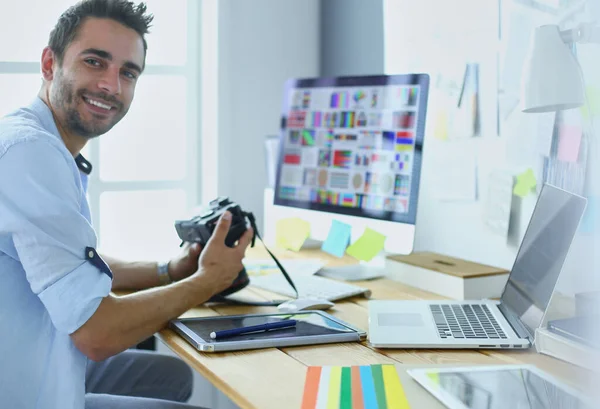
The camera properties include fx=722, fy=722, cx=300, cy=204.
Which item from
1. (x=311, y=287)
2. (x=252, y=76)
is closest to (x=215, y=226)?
(x=311, y=287)

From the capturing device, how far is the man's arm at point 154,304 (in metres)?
1.20

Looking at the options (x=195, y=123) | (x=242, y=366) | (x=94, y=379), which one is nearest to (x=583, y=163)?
(x=242, y=366)

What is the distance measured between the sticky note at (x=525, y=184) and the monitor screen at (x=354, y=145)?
24cm

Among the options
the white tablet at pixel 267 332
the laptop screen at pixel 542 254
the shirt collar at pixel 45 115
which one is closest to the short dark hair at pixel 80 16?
the shirt collar at pixel 45 115

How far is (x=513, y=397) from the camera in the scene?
37.1 inches

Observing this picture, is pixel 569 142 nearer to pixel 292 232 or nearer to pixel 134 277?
pixel 292 232

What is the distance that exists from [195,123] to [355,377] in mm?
1702

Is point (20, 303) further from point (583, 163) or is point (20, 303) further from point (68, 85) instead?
point (583, 163)

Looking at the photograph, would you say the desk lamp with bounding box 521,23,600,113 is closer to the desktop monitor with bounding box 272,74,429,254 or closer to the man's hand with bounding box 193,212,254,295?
the desktop monitor with bounding box 272,74,429,254

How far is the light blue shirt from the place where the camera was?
1.16 metres

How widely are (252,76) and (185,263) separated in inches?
41.2

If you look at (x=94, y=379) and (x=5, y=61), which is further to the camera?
(x=5, y=61)

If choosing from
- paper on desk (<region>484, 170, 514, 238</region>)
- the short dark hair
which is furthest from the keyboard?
the short dark hair

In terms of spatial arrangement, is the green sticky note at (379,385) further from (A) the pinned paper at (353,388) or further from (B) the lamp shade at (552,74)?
(B) the lamp shade at (552,74)
